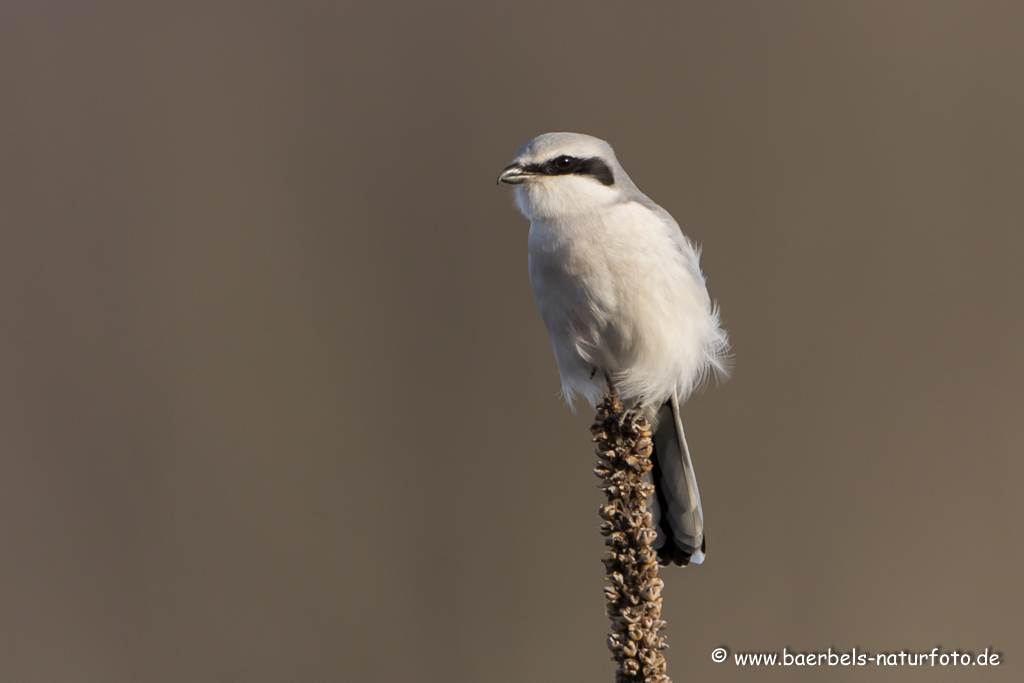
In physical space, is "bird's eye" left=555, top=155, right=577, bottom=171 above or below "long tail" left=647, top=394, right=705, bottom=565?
above

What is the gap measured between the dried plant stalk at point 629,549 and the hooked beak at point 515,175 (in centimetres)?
66

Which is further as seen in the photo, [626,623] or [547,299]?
[547,299]

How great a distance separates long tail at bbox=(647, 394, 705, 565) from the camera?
83.0 inches

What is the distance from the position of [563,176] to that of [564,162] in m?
0.04

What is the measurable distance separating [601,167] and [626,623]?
4.23ft

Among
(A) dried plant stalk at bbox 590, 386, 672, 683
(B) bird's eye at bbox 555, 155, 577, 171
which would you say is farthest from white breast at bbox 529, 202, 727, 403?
(A) dried plant stalk at bbox 590, 386, 672, 683

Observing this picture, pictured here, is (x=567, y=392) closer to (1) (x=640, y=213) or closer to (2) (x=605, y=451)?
(1) (x=640, y=213)

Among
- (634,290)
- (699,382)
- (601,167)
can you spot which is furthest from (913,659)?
(601,167)

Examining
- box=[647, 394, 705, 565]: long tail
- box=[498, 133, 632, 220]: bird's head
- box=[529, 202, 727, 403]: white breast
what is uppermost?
box=[498, 133, 632, 220]: bird's head

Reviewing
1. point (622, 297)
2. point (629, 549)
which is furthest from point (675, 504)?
point (629, 549)

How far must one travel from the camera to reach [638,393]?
2.19 metres

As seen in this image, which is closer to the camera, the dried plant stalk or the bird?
the dried plant stalk

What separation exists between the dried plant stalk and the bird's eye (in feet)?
2.28

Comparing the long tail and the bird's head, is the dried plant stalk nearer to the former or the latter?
the long tail
